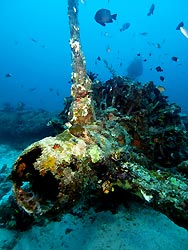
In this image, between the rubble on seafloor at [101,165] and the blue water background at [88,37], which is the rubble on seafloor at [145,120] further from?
the blue water background at [88,37]

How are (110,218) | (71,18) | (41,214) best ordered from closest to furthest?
(41,214), (110,218), (71,18)

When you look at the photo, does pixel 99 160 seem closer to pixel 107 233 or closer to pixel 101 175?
pixel 101 175

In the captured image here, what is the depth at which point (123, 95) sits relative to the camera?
207 inches

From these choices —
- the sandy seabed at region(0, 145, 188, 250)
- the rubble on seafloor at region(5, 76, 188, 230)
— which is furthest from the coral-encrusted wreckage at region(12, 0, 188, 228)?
the sandy seabed at region(0, 145, 188, 250)

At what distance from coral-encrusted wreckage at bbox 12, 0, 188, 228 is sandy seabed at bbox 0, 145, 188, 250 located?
90 cm

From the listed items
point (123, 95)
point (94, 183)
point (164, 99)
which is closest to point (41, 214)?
point (94, 183)

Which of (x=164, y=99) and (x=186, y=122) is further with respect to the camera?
(x=186, y=122)

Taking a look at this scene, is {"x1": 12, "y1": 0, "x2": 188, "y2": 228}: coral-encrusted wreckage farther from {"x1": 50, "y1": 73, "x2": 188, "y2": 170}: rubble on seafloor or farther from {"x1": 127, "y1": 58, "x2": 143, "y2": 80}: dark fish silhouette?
{"x1": 127, "y1": 58, "x2": 143, "y2": 80}: dark fish silhouette

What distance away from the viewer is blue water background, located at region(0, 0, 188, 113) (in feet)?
394

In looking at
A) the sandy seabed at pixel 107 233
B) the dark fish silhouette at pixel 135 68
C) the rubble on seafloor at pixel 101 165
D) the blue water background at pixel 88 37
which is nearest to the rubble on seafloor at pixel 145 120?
the rubble on seafloor at pixel 101 165

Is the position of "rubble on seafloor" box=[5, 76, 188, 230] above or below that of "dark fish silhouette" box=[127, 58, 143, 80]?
below

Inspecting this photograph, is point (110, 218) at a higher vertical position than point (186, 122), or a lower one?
lower

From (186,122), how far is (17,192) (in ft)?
30.2

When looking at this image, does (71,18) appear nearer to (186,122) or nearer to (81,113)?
(81,113)
